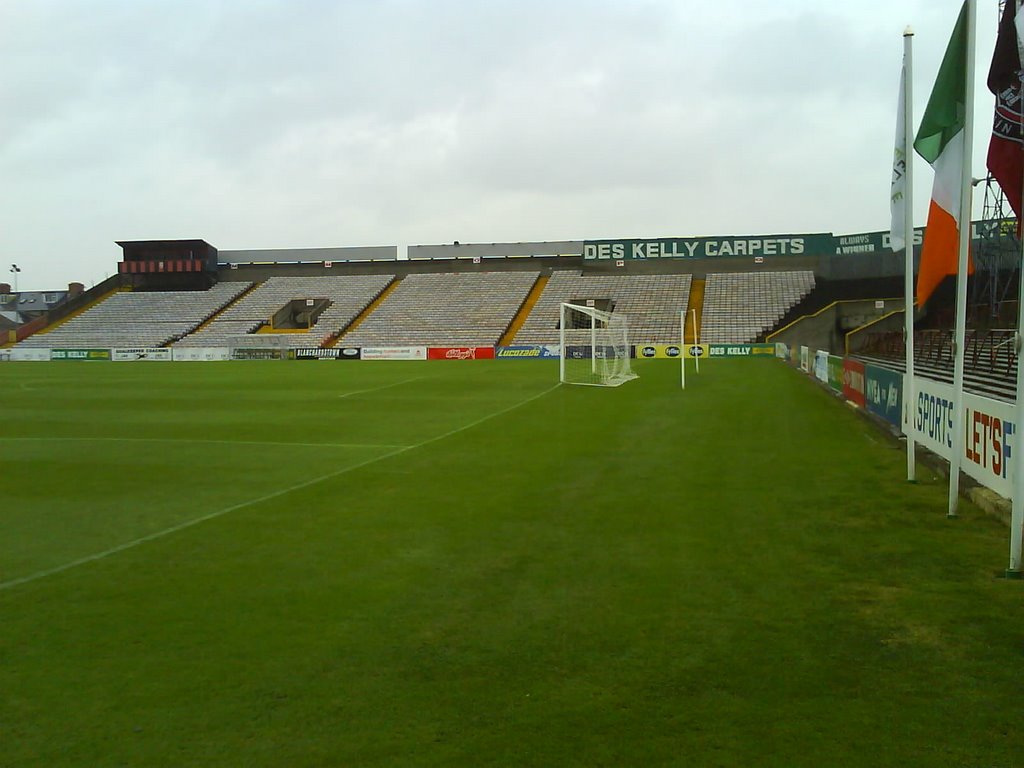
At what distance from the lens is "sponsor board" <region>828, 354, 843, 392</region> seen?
2535 cm

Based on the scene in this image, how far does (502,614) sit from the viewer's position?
566 centimetres

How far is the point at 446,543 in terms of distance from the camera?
7730mm

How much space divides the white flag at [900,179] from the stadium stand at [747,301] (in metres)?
50.2

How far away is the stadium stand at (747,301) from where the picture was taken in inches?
2403

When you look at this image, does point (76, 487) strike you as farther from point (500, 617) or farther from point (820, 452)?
point (820, 452)

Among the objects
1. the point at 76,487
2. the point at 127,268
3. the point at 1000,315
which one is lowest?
the point at 76,487

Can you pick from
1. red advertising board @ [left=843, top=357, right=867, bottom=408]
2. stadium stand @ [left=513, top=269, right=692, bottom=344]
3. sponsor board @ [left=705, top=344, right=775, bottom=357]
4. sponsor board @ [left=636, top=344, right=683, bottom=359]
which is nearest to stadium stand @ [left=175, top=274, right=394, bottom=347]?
stadium stand @ [left=513, top=269, right=692, bottom=344]

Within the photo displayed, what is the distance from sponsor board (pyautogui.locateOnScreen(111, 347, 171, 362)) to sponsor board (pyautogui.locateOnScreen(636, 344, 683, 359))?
115ft

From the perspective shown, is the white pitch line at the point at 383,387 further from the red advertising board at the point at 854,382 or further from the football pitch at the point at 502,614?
the red advertising board at the point at 854,382

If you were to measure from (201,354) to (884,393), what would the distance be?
55.6 meters

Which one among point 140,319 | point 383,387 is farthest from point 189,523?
point 140,319

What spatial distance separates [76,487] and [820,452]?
1104cm

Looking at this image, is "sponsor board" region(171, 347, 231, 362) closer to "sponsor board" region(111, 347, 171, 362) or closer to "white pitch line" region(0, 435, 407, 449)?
"sponsor board" region(111, 347, 171, 362)

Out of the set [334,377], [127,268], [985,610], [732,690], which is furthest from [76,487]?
[127,268]
